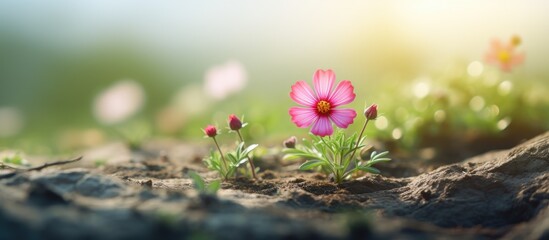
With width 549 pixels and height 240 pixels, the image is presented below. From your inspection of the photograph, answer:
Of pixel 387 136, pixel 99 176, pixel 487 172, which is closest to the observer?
pixel 99 176

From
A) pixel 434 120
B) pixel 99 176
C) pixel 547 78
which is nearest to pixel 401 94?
pixel 434 120

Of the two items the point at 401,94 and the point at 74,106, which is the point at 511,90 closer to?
the point at 401,94

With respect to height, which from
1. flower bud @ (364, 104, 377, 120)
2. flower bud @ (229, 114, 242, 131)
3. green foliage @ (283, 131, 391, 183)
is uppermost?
flower bud @ (229, 114, 242, 131)

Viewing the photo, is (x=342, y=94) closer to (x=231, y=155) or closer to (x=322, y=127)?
(x=322, y=127)

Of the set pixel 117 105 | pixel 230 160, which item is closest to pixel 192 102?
pixel 117 105

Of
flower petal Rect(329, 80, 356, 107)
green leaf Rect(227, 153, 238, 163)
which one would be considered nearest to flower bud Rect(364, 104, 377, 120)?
flower petal Rect(329, 80, 356, 107)

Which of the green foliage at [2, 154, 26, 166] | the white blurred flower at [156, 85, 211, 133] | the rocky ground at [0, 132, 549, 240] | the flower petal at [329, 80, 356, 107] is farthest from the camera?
the white blurred flower at [156, 85, 211, 133]

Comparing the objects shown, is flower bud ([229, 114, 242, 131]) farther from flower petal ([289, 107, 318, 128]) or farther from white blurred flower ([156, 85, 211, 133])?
white blurred flower ([156, 85, 211, 133])
